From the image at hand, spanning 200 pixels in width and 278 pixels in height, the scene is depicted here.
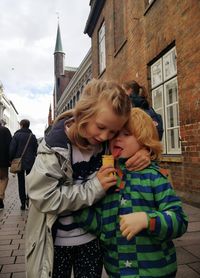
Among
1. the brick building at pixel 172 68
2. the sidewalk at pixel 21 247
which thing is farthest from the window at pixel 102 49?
the sidewalk at pixel 21 247

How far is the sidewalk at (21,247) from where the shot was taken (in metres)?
2.91

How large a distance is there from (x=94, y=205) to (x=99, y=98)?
0.52 m

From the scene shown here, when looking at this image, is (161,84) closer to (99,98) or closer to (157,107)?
(157,107)

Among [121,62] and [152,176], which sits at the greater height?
[121,62]

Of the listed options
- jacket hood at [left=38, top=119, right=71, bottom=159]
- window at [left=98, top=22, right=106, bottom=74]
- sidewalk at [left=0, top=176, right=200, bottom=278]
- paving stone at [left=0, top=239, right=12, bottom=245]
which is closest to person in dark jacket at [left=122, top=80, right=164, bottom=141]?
sidewalk at [left=0, top=176, right=200, bottom=278]

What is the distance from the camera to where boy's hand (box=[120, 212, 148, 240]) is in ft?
4.07

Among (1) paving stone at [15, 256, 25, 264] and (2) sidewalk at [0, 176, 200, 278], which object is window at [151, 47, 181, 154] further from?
(1) paving stone at [15, 256, 25, 264]

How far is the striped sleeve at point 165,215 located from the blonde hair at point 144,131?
14 cm

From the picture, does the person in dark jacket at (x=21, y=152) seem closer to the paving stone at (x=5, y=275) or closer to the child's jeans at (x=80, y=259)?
the paving stone at (x=5, y=275)

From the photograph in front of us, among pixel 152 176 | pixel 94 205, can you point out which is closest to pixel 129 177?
pixel 152 176

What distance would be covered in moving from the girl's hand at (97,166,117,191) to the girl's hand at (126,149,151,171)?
0.08 m

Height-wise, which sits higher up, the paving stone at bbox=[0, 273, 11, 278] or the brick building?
the brick building

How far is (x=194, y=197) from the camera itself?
5.62 m

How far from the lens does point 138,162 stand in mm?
1412
